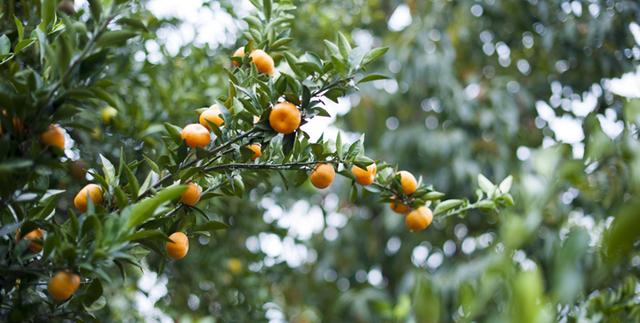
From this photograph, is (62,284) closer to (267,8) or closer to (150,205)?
(150,205)

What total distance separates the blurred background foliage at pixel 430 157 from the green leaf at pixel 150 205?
0.46 ft

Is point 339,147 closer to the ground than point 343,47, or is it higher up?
closer to the ground

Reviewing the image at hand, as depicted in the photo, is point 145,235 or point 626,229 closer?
point 626,229

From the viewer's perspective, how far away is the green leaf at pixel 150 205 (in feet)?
2.35

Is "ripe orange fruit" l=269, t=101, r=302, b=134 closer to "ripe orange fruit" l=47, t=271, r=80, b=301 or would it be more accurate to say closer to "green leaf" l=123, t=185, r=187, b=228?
"green leaf" l=123, t=185, r=187, b=228

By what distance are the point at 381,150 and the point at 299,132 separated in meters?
2.29

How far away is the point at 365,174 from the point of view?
98cm

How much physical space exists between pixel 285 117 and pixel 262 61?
0.19 m

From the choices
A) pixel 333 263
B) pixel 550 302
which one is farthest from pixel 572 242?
pixel 333 263

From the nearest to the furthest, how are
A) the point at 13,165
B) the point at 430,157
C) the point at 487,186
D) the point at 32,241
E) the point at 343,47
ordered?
the point at 13,165 < the point at 32,241 < the point at 343,47 < the point at 487,186 < the point at 430,157

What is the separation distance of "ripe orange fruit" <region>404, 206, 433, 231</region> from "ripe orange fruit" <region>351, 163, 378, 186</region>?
0.12 meters

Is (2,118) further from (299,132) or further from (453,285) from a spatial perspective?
(453,285)

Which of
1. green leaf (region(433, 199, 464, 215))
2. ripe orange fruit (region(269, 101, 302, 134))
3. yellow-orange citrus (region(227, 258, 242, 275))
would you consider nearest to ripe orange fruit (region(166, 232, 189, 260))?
ripe orange fruit (region(269, 101, 302, 134))

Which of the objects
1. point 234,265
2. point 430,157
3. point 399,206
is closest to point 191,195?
→ point 399,206
